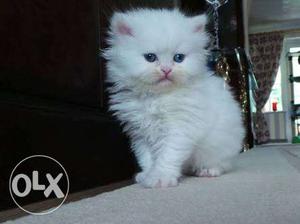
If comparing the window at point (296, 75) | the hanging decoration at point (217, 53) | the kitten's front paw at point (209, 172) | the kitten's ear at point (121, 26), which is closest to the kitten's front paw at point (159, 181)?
the kitten's front paw at point (209, 172)

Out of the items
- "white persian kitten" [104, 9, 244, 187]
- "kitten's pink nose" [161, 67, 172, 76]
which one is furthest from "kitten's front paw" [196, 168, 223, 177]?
"kitten's pink nose" [161, 67, 172, 76]

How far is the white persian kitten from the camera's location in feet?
3.40

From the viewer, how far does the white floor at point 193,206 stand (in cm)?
60

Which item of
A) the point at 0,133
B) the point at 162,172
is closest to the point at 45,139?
the point at 0,133

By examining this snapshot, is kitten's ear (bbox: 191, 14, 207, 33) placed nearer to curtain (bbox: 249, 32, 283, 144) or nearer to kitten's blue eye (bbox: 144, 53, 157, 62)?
kitten's blue eye (bbox: 144, 53, 157, 62)

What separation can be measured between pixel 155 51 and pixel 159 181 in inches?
11.7

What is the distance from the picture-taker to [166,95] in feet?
3.55

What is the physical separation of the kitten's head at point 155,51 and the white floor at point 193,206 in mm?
261

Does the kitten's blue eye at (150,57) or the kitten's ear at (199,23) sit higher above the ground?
the kitten's ear at (199,23)

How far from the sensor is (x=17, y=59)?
843 mm

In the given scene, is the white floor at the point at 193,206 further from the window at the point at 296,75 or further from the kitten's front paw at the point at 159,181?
the window at the point at 296,75

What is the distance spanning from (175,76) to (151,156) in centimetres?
23

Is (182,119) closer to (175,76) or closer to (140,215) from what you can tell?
(175,76)

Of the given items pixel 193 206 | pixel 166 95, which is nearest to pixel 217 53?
pixel 166 95
